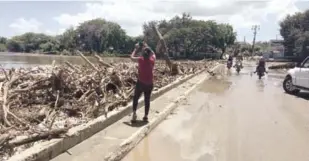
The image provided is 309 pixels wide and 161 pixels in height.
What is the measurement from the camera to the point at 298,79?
1717 cm

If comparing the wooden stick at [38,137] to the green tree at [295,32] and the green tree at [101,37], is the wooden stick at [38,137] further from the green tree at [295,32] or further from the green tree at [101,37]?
the green tree at [101,37]

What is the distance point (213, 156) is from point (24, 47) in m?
110

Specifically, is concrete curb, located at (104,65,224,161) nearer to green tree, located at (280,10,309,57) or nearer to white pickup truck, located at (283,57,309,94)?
white pickup truck, located at (283,57,309,94)

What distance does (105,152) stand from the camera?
6836mm

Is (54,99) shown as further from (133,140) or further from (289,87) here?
(289,87)

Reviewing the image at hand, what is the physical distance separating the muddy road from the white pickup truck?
2.48 m

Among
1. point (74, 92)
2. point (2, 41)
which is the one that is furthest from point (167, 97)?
point (2, 41)

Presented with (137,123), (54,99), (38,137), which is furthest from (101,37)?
(38,137)

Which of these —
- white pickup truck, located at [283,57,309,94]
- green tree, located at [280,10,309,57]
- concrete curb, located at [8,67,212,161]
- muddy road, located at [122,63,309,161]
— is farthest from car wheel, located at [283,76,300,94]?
green tree, located at [280,10,309,57]

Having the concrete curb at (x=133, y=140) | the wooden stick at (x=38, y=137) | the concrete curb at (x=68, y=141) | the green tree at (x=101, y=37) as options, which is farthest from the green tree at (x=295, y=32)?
the wooden stick at (x=38, y=137)

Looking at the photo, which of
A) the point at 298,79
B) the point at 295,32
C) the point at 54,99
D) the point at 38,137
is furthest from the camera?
the point at 295,32

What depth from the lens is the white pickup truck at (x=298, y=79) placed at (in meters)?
16.4

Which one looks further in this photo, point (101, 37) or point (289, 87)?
point (101, 37)

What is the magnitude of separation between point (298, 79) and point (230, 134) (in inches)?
374
